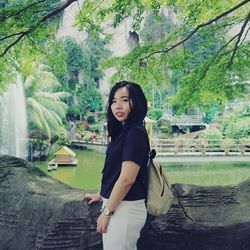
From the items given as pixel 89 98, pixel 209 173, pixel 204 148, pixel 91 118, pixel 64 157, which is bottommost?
pixel 209 173

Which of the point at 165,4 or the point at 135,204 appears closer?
the point at 135,204

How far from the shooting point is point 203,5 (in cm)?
427

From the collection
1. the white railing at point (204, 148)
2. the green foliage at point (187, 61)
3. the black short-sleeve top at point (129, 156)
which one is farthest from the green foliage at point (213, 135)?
the black short-sleeve top at point (129, 156)

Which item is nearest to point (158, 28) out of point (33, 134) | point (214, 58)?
point (33, 134)

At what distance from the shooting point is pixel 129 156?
1.50m

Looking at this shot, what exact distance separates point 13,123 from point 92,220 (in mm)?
14455

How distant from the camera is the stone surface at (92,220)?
232 centimetres

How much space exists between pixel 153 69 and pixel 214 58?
2.58 feet

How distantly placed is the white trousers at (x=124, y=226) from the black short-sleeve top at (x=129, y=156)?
1.6 inches

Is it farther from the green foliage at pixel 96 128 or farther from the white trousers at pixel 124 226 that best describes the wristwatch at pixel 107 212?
the green foliage at pixel 96 128

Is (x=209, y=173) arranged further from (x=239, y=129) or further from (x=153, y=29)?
(x=153, y=29)

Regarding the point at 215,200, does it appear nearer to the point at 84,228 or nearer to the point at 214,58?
the point at 84,228

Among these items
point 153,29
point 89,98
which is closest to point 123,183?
point 89,98

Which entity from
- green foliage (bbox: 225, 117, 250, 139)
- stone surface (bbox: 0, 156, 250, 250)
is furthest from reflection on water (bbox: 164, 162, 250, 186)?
stone surface (bbox: 0, 156, 250, 250)
